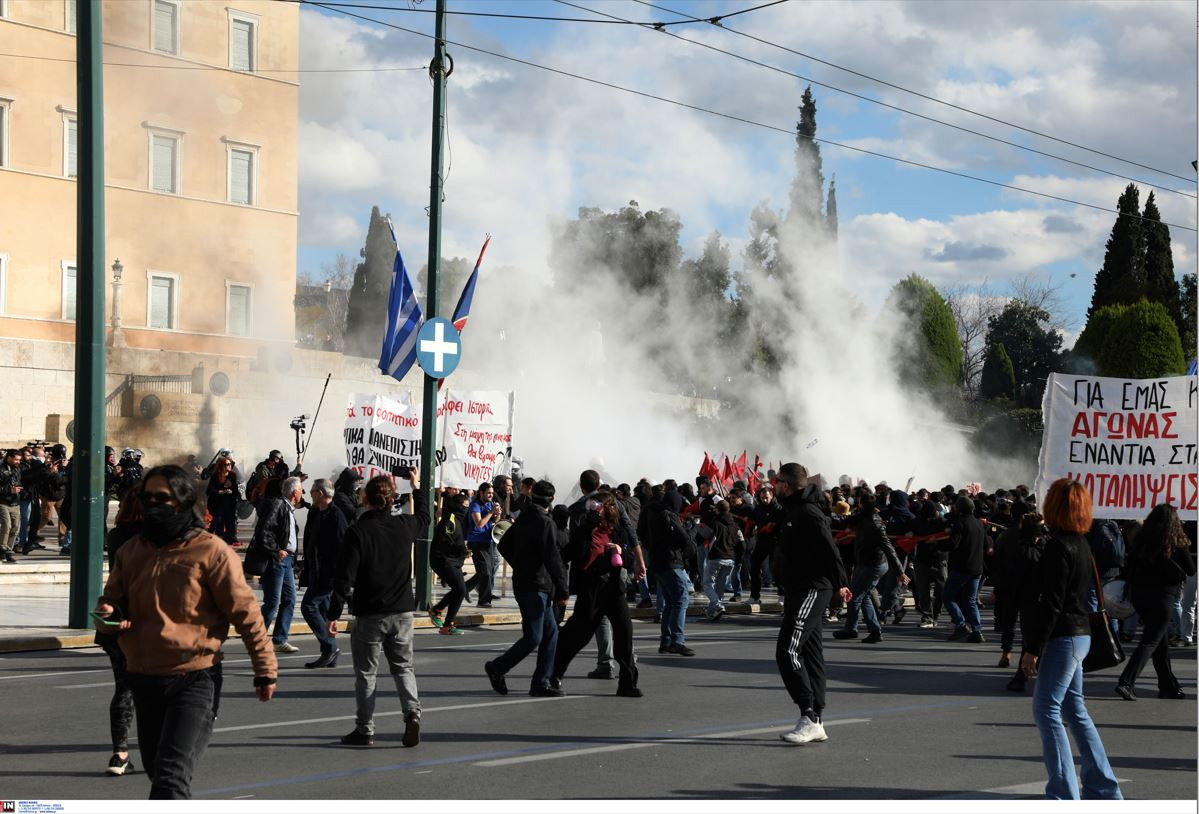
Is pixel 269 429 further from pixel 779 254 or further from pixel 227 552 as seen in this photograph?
pixel 227 552

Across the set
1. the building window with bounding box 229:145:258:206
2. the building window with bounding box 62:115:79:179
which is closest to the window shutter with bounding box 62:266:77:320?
the building window with bounding box 62:115:79:179

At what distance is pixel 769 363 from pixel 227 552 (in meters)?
55.3

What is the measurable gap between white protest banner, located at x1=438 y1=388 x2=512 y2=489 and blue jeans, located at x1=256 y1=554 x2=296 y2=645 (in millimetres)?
5616

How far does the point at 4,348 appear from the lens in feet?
120

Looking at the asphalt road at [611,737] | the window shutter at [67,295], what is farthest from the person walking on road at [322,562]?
the window shutter at [67,295]

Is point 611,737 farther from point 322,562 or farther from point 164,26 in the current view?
point 164,26

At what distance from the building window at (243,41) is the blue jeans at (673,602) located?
1391 inches

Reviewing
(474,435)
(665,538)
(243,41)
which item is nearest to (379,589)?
(665,538)

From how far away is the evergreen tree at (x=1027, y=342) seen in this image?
76438 mm

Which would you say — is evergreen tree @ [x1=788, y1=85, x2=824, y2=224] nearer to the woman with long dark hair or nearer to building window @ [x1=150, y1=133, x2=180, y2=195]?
building window @ [x1=150, y1=133, x2=180, y2=195]

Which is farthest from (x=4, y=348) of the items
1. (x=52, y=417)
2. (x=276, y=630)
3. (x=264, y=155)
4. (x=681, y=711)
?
(x=681, y=711)

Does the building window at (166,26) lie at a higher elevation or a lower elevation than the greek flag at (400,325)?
higher

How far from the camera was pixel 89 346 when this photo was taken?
14.5 meters

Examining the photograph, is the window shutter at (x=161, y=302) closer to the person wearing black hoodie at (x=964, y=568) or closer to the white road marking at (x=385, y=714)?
the person wearing black hoodie at (x=964, y=568)
